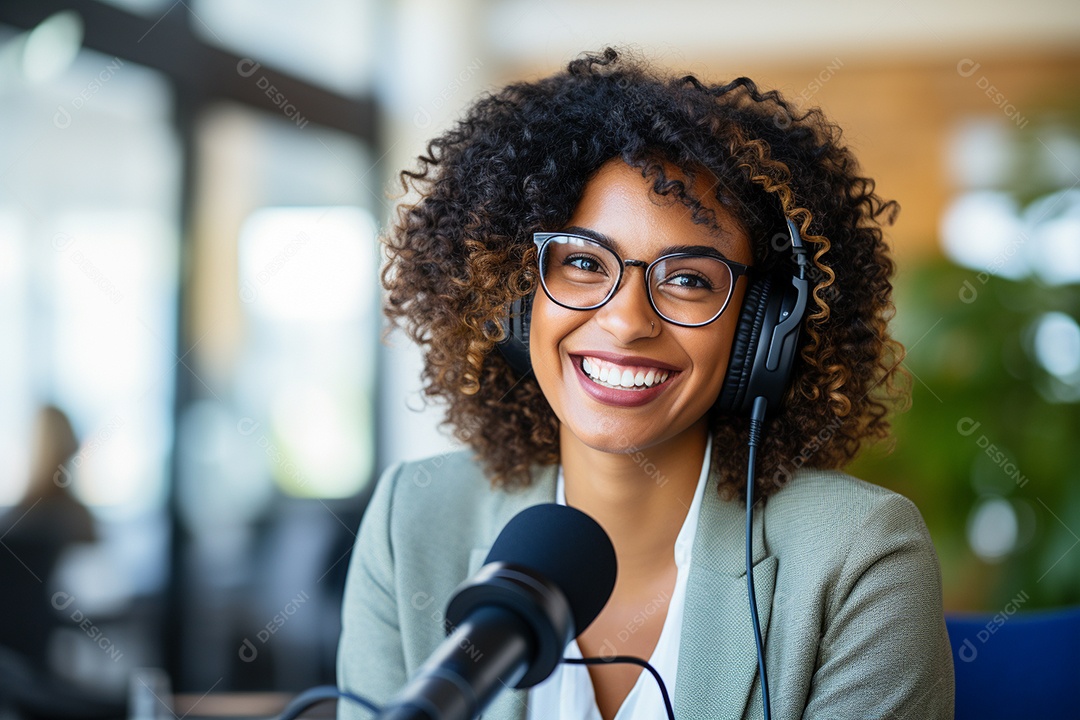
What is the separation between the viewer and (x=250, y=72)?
155 inches

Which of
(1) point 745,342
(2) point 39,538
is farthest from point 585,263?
(2) point 39,538

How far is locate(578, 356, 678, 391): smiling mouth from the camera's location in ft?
4.05

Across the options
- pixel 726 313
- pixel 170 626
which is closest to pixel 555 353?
pixel 726 313

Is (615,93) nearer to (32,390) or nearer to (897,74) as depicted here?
(32,390)

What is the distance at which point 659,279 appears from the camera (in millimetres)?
1232

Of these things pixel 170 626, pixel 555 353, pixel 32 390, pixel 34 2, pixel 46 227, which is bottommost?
pixel 170 626

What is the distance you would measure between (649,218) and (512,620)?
2.38ft

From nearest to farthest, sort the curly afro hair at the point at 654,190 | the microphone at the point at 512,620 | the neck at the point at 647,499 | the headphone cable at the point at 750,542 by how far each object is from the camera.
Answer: the microphone at the point at 512,620
the headphone cable at the point at 750,542
the curly afro hair at the point at 654,190
the neck at the point at 647,499

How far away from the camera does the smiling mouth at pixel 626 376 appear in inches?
48.6

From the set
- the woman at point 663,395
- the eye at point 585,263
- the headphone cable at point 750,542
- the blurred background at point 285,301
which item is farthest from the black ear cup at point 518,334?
the blurred background at point 285,301

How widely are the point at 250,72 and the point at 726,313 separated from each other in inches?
127

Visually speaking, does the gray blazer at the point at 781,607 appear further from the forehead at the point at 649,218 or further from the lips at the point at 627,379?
the forehead at the point at 649,218

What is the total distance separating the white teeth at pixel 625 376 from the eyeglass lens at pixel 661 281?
0.08 metres

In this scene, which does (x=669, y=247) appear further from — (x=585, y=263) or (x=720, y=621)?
(x=720, y=621)
